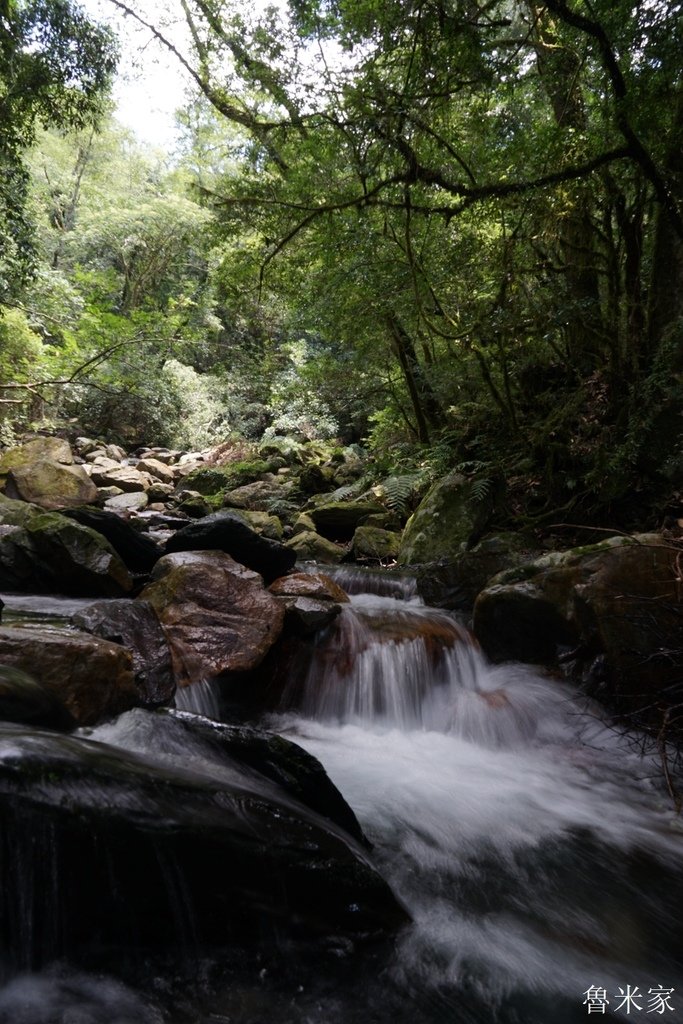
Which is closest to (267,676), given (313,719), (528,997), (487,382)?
(313,719)

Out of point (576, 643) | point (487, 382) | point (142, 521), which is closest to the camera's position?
point (576, 643)

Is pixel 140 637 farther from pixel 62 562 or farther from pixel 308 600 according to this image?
pixel 62 562

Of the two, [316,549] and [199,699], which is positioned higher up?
[316,549]

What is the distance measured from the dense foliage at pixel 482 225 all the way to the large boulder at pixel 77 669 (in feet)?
16.8

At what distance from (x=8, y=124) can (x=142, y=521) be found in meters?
6.31

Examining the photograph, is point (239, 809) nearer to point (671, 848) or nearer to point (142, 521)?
point (671, 848)

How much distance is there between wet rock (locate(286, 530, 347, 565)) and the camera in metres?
8.28

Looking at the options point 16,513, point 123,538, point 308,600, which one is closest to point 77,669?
point 308,600

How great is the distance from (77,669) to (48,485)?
33.3ft

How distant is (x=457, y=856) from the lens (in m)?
2.81

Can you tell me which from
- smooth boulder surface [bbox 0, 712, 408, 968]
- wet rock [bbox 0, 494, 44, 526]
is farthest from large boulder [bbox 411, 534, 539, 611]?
wet rock [bbox 0, 494, 44, 526]

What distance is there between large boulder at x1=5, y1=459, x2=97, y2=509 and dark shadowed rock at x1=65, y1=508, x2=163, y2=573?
6312mm

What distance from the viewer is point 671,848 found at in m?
2.92

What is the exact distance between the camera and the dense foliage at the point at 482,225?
5.23 m
